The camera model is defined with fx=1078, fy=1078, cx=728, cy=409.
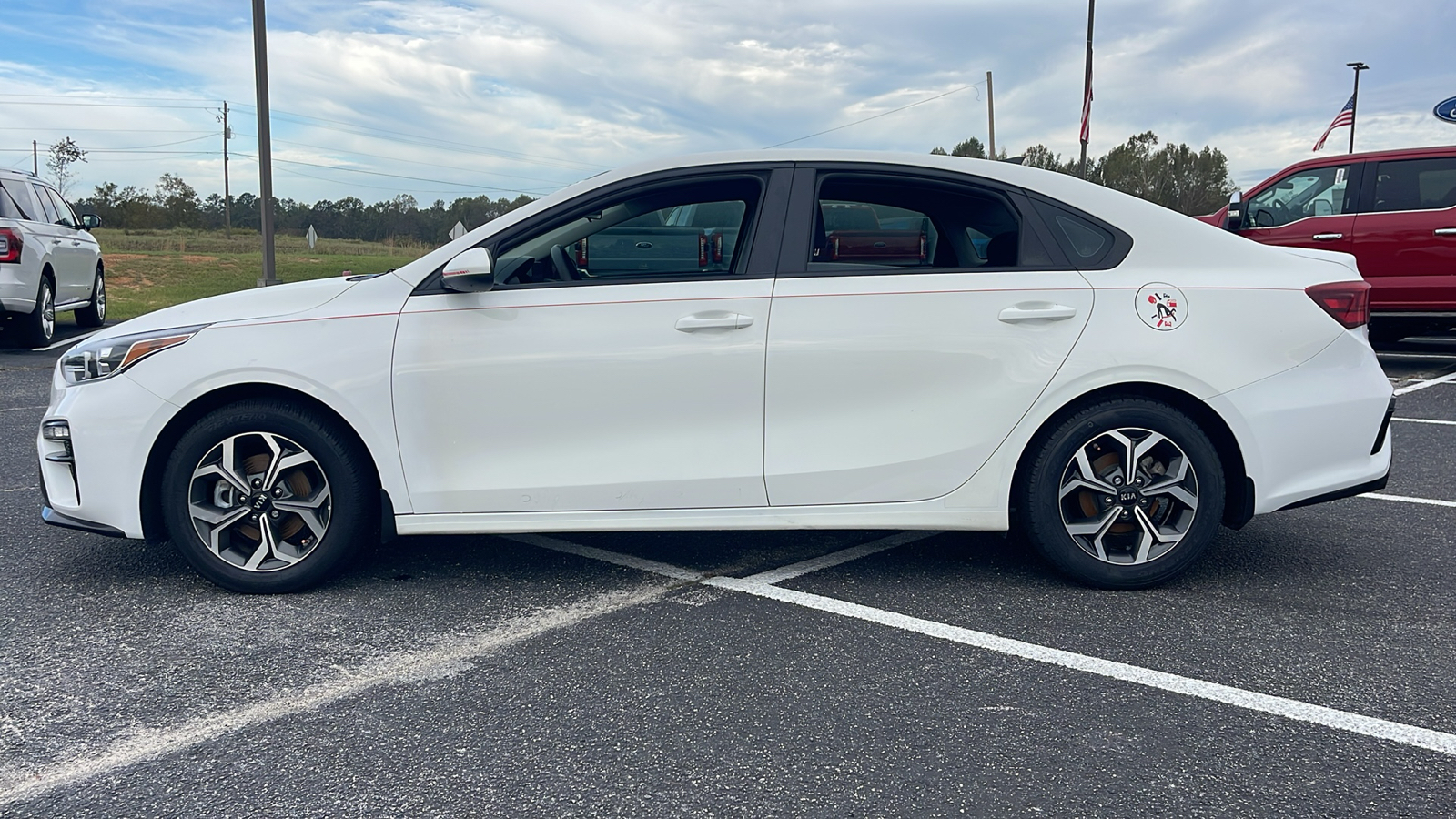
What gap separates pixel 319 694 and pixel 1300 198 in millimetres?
11139

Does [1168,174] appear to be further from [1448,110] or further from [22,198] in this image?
[22,198]

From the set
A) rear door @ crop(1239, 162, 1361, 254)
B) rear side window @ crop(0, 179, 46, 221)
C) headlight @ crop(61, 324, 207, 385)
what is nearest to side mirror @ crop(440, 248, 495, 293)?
headlight @ crop(61, 324, 207, 385)

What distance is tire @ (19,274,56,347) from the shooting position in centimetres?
1193

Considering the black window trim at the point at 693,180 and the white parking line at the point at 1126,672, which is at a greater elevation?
the black window trim at the point at 693,180

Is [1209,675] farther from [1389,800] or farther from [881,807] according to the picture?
[881,807]

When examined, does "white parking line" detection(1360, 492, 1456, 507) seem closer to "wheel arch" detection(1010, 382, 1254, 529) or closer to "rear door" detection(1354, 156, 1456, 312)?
"wheel arch" detection(1010, 382, 1254, 529)

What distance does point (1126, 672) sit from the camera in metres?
3.20

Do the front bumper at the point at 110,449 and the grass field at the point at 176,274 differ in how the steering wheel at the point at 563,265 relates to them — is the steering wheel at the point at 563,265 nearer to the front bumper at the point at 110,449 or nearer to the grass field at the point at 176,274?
the front bumper at the point at 110,449

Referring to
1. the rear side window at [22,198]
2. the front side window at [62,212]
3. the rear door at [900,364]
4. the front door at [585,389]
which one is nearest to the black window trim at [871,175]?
the rear door at [900,364]

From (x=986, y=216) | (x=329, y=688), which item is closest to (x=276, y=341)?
(x=329, y=688)

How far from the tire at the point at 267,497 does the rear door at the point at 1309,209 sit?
10.1 metres

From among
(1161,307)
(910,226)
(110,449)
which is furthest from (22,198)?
(1161,307)

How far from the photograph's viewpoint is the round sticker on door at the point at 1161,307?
381 cm

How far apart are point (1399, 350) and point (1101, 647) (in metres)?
11.2
